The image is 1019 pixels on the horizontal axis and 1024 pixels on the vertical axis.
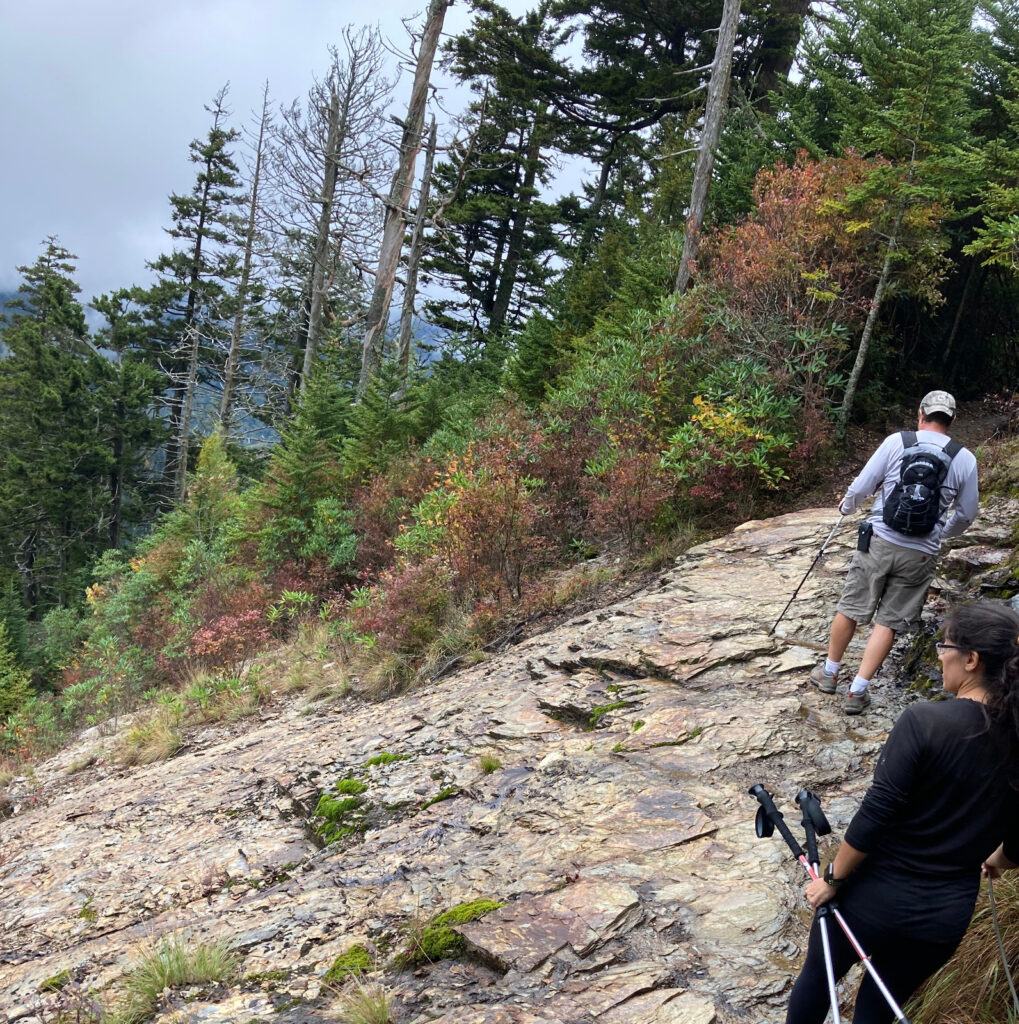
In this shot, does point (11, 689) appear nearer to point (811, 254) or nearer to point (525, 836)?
point (525, 836)

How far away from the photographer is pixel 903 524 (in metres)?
4.23

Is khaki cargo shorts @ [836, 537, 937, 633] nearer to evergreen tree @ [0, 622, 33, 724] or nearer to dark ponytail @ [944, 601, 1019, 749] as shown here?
dark ponytail @ [944, 601, 1019, 749]

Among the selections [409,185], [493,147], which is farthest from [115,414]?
[409,185]

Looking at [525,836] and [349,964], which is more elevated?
[525,836]

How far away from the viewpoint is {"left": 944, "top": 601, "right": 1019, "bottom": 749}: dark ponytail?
6.59 ft

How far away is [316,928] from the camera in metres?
3.54

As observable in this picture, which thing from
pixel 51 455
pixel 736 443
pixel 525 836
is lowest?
pixel 51 455

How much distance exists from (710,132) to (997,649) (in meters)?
13.5

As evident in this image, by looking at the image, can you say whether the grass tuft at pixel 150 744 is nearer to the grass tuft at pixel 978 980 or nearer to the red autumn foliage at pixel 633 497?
the red autumn foliage at pixel 633 497

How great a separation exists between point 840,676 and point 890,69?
900 centimetres

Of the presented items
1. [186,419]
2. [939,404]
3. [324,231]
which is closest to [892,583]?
[939,404]

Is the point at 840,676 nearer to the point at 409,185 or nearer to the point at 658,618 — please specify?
the point at 658,618

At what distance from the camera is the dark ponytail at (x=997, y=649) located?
6.59ft

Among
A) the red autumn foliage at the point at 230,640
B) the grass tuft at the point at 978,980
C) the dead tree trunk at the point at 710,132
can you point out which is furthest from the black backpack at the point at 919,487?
the dead tree trunk at the point at 710,132
